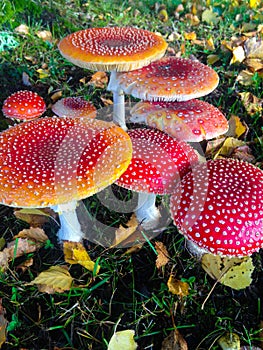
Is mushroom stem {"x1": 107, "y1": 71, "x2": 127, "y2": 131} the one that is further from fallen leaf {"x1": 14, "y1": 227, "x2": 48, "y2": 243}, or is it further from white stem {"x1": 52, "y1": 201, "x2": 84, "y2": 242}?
fallen leaf {"x1": 14, "y1": 227, "x2": 48, "y2": 243}

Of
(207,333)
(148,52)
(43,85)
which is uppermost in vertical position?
(148,52)

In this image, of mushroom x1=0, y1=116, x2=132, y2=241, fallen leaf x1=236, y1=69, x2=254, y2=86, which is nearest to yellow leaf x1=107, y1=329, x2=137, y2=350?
mushroom x1=0, y1=116, x2=132, y2=241

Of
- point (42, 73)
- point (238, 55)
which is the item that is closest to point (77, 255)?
point (42, 73)

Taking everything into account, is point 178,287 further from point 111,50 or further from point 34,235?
point 111,50

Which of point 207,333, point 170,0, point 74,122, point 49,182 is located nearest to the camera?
point 49,182

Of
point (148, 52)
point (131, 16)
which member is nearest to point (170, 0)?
point (131, 16)

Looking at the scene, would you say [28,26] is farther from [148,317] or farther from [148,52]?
[148,317]

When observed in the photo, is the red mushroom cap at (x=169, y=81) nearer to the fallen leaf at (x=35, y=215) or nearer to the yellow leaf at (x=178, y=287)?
the fallen leaf at (x=35, y=215)
